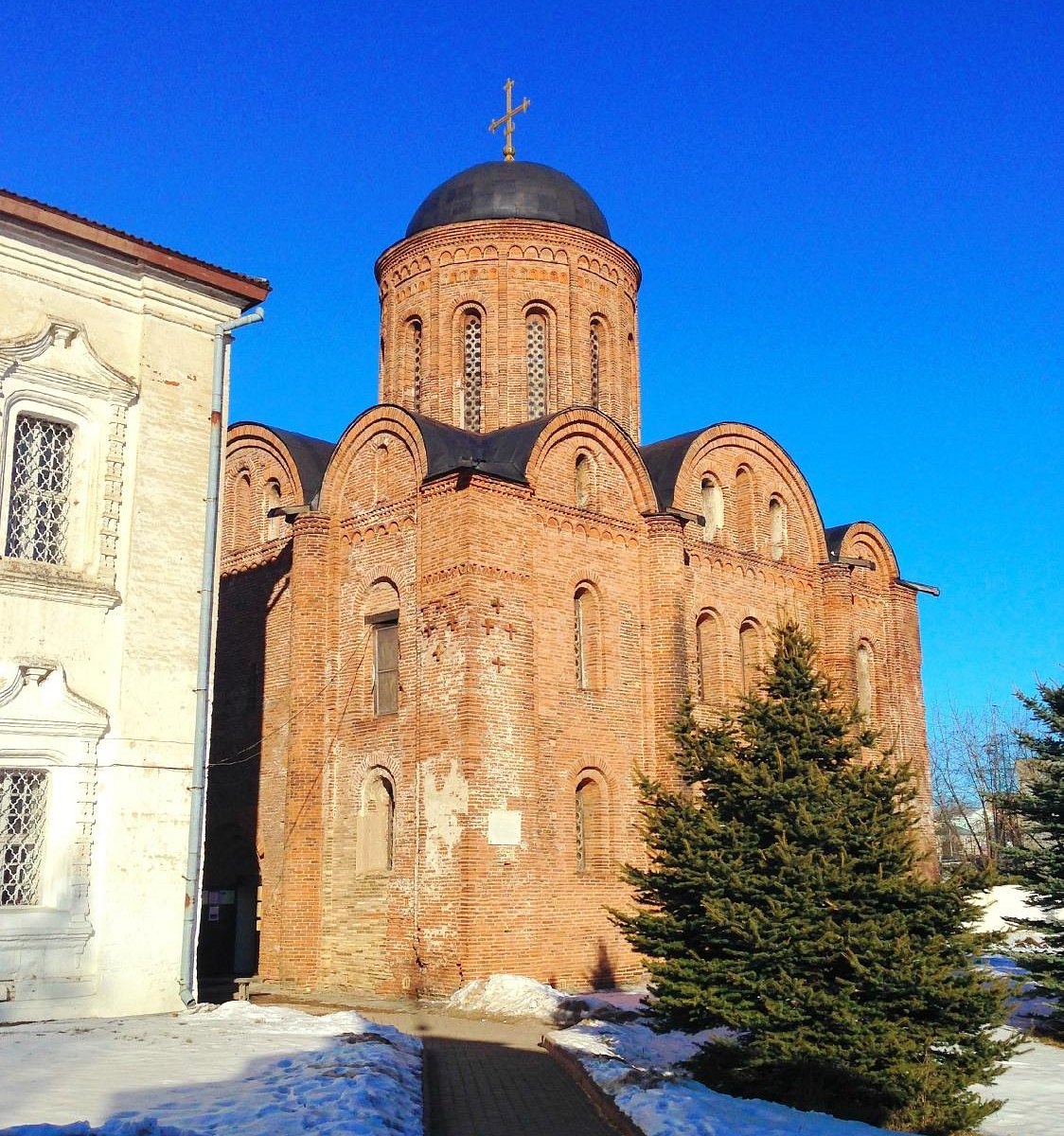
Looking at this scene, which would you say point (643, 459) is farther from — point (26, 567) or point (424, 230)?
point (26, 567)

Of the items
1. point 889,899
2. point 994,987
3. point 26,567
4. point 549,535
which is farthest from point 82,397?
point 994,987

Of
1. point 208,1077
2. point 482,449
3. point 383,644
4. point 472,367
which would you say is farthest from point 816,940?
point 472,367

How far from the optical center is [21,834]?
11.3 m

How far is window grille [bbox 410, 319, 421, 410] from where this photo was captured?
22000 millimetres

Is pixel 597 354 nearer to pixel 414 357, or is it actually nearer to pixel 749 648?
pixel 414 357

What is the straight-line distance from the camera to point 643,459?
20.2m

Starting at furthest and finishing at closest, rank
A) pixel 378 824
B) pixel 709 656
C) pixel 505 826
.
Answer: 1. pixel 709 656
2. pixel 378 824
3. pixel 505 826

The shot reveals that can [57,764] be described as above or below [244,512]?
below

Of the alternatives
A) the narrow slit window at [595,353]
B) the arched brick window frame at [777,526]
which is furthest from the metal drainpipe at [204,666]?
the arched brick window frame at [777,526]

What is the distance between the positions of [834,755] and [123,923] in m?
6.77

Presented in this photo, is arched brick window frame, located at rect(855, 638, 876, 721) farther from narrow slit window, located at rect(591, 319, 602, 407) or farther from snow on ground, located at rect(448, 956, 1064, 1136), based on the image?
snow on ground, located at rect(448, 956, 1064, 1136)

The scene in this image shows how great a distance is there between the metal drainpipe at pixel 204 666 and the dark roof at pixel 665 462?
7.78m

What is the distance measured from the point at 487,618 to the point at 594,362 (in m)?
7.62

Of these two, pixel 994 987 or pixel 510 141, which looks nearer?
pixel 994 987
